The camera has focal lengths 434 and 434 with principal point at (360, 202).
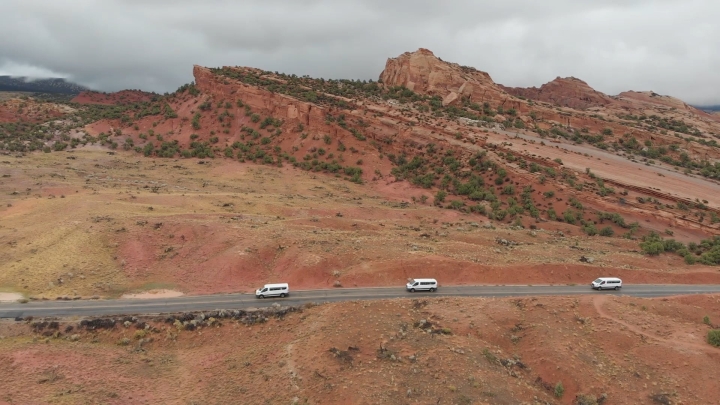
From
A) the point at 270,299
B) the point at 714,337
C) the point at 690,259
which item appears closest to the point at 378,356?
the point at 270,299

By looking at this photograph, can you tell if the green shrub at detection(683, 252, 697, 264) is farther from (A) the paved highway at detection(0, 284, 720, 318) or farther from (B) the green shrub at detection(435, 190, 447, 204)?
(B) the green shrub at detection(435, 190, 447, 204)

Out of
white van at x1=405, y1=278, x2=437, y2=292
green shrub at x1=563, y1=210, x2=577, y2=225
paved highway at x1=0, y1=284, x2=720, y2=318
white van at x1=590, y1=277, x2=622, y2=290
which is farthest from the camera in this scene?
green shrub at x1=563, y1=210, x2=577, y2=225

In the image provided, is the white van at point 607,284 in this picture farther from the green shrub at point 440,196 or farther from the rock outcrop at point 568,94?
the rock outcrop at point 568,94

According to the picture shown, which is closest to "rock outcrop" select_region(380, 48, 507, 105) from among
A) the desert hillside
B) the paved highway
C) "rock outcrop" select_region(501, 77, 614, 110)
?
"rock outcrop" select_region(501, 77, 614, 110)

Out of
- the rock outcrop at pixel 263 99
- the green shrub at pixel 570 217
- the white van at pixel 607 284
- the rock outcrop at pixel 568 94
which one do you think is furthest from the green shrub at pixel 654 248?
the rock outcrop at pixel 568 94

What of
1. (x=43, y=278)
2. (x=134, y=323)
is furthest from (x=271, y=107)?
(x=134, y=323)

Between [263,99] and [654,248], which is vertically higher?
[263,99]

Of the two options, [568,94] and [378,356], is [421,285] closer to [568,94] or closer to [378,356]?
[378,356]
